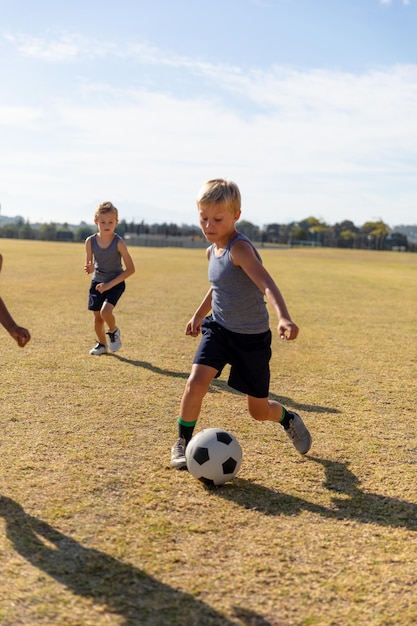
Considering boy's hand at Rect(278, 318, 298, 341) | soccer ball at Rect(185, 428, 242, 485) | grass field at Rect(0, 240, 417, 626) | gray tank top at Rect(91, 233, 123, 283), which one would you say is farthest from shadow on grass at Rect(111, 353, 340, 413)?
boy's hand at Rect(278, 318, 298, 341)

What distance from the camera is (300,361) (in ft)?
29.2

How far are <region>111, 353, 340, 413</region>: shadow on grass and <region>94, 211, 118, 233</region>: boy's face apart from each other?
168 cm

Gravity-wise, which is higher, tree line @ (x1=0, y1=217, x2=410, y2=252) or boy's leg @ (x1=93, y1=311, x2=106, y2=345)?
tree line @ (x1=0, y1=217, x2=410, y2=252)

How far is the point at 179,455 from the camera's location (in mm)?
4461

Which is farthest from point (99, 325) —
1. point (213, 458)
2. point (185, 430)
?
point (213, 458)

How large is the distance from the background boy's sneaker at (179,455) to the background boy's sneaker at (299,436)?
83cm

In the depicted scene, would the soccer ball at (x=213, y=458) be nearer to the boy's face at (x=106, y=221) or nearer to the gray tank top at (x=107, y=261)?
the boy's face at (x=106, y=221)

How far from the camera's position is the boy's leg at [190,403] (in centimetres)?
439

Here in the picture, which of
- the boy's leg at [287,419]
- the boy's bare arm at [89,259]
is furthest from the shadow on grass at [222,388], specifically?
the boy's leg at [287,419]

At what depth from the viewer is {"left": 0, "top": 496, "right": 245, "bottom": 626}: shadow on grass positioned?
2637 mm

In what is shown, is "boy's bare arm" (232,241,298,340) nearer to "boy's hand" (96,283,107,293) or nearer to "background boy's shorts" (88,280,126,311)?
"boy's hand" (96,283,107,293)

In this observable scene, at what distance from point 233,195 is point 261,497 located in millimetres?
1899

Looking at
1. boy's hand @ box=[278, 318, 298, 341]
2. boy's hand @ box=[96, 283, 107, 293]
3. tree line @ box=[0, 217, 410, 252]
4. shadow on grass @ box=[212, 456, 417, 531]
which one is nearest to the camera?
boy's hand @ box=[278, 318, 298, 341]

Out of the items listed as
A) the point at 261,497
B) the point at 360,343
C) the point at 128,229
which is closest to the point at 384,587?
the point at 261,497
